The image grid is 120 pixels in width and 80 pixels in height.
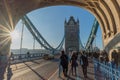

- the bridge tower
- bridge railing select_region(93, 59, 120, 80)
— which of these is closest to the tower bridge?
bridge railing select_region(93, 59, 120, 80)

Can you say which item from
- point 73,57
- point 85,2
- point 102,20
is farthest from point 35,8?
point 73,57

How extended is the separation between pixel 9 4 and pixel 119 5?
12.7m

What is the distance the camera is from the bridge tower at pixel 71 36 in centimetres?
10094

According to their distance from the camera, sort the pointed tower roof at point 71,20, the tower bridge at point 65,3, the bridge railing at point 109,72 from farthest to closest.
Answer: the pointed tower roof at point 71,20 < the tower bridge at point 65,3 < the bridge railing at point 109,72

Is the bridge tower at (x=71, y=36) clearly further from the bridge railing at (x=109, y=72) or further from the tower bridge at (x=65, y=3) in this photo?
the bridge railing at (x=109, y=72)

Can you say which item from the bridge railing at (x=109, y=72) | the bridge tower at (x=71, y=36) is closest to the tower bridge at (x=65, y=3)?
the bridge railing at (x=109, y=72)

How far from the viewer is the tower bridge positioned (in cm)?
2709

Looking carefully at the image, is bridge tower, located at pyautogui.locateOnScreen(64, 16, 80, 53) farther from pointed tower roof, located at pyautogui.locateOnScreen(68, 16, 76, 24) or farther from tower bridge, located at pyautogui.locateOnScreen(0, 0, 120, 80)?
tower bridge, located at pyautogui.locateOnScreen(0, 0, 120, 80)

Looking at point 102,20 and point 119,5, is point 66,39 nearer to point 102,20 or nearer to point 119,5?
point 102,20

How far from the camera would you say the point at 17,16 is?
114ft

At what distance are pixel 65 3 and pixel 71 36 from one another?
65617 millimetres

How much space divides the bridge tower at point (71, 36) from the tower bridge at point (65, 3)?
6142 centimetres

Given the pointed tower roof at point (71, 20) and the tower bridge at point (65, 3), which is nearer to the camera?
the tower bridge at point (65, 3)

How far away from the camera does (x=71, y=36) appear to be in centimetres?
10419
